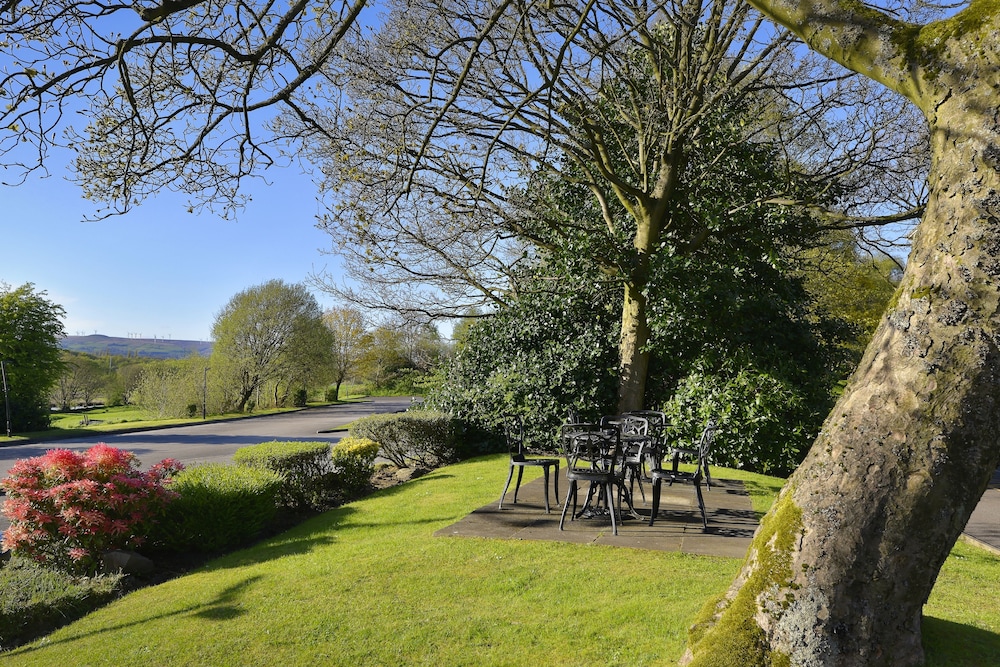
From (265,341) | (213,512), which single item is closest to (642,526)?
(213,512)

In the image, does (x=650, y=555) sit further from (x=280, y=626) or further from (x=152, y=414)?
(x=152, y=414)

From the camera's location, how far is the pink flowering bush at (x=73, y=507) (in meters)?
6.04

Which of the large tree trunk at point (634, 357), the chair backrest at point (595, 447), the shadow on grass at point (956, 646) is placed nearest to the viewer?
the shadow on grass at point (956, 646)

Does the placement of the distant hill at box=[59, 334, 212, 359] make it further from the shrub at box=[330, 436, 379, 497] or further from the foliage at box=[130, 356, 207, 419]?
the shrub at box=[330, 436, 379, 497]

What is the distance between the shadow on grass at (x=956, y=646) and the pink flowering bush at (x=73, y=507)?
265 inches

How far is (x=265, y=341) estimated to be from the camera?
34.4m

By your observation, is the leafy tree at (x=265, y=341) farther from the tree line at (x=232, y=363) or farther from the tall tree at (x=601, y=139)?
the tall tree at (x=601, y=139)

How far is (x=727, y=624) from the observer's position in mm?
2820

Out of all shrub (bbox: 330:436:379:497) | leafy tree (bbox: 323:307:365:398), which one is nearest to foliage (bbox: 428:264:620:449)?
shrub (bbox: 330:436:379:497)

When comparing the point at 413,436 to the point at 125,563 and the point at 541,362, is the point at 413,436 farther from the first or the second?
the point at 125,563

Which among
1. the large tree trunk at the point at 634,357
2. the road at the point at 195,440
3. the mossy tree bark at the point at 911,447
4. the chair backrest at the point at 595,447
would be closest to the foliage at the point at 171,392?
the road at the point at 195,440

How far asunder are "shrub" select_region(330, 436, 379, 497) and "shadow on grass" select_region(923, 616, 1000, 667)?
8.17 meters

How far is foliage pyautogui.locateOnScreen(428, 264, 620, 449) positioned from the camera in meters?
11.8

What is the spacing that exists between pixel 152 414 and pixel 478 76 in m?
26.1
